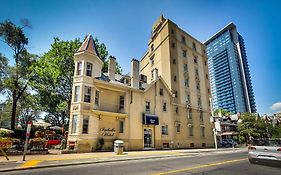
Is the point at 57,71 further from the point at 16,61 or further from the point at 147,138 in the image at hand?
the point at 147,138

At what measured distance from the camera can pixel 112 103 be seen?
2322cm

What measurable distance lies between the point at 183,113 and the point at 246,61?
148238 millimetres

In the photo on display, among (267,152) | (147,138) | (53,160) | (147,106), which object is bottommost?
(53,160)

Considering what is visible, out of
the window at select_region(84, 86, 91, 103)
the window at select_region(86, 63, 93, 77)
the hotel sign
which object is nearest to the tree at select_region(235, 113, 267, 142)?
the hotel sign

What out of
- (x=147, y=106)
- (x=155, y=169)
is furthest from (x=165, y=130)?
(x=155, y=169)

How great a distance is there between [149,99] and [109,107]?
23.0ft

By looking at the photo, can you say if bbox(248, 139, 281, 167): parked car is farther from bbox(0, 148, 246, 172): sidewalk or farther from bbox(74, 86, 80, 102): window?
Answer: bbox(74, 86, 80, 102): window

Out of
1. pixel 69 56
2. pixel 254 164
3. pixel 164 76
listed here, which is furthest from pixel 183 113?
pixel 69 56

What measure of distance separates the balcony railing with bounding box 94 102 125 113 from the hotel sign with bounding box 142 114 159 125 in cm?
354

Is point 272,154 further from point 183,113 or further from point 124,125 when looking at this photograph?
point 183,113

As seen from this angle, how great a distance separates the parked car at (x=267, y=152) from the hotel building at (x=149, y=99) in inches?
615

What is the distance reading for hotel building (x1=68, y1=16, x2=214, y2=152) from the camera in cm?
2014

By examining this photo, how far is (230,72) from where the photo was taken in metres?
148

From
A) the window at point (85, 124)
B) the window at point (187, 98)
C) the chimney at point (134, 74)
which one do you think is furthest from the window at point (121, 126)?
the window at point (187, 98)
